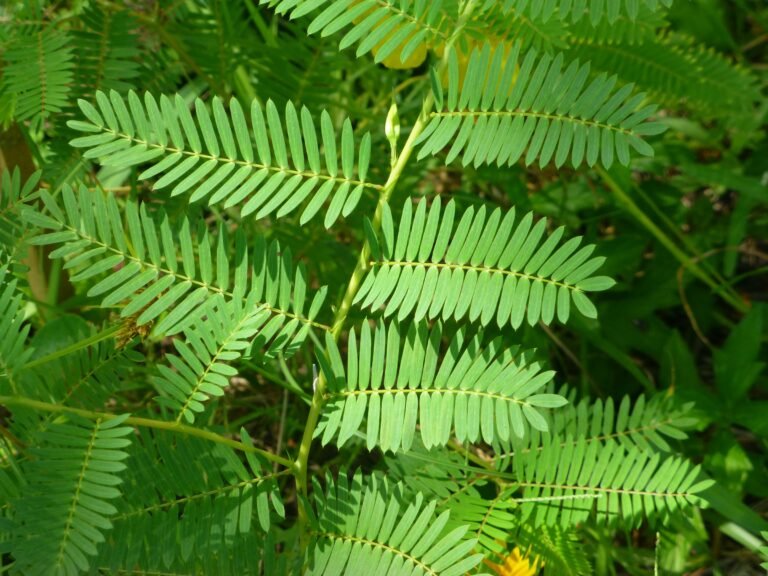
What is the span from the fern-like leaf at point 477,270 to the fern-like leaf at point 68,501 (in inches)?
13.9

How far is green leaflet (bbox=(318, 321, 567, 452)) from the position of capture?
1.09 metres

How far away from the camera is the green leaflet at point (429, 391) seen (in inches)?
42.8

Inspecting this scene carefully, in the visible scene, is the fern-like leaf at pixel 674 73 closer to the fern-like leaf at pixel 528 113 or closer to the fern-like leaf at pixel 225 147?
the fern-like leaf at pixel 528 113

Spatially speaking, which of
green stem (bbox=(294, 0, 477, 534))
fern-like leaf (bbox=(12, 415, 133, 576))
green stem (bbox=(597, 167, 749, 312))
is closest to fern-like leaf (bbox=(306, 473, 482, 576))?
green stem (bbox=(294, 0, 477, 534))

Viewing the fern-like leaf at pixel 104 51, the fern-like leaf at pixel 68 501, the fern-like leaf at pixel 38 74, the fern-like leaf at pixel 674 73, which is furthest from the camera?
the fern-like leaf at pixel 674 73

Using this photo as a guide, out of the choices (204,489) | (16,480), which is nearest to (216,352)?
(204,489)

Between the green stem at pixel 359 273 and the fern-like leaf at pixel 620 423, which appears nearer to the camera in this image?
the green stem at pixel 359 273

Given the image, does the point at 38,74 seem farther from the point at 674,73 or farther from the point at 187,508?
the point at 674,73

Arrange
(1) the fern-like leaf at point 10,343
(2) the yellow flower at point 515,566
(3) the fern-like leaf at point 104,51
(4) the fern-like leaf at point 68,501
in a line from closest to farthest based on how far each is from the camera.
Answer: (4) the fern-like leaf at point 68,501 → (1) the fern-like leaf at point 10,343 → (2) the yellow flower at point 515,566 → (3) the fern-like leaf at point 104,51

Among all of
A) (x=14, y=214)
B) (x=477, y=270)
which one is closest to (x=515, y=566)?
(x=477, y=270)

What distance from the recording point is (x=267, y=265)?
115cm

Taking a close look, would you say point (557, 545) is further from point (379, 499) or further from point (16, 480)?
point (16, 480)

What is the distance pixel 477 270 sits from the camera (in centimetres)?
113

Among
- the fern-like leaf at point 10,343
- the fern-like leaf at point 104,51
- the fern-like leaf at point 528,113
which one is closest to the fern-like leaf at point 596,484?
the fern-like leaf at point 528,113
